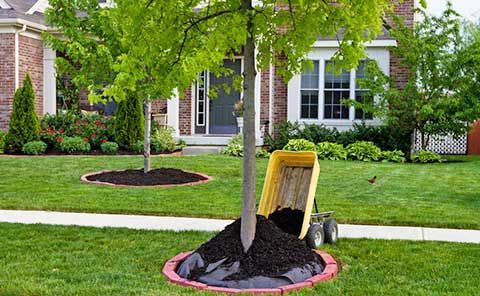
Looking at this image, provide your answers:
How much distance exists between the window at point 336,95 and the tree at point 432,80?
140 centimetres

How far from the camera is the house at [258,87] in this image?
18.3 m

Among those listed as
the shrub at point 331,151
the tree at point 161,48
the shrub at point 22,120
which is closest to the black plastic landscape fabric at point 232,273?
the tree at point 161,48

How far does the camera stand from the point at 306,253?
5.82 meters

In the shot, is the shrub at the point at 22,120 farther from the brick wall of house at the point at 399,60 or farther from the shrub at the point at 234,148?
the brick wall of house at the point at 399,60

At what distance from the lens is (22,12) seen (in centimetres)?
1905

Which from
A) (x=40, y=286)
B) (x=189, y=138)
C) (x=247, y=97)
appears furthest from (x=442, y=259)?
(x=189, y=138)

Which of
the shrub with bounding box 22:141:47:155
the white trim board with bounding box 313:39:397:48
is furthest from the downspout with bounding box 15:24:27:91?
the white trim board with bounding box 313:39:397:48

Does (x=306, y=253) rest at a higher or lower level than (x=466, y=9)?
lower

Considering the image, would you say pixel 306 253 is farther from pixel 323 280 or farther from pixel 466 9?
pixel 466 9

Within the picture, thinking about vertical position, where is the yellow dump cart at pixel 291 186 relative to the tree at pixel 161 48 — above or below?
below

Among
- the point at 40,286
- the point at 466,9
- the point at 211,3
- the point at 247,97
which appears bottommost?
the point at 40,286

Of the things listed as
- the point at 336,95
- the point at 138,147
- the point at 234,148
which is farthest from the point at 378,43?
the point at 138,147

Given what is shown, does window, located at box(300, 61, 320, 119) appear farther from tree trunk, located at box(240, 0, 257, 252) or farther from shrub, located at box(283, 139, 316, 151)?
tree trunk, located at box(240, 0, 257, 252)

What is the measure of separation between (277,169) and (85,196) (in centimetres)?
418
